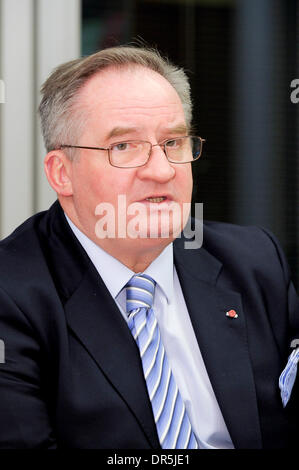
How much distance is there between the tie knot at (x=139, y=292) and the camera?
5.20ft

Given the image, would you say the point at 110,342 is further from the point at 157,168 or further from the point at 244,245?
the point at 244,245

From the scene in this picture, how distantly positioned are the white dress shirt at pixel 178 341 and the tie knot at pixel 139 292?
0.02m

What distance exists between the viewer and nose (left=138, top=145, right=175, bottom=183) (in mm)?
1539

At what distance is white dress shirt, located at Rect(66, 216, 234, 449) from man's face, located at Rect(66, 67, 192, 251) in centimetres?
6

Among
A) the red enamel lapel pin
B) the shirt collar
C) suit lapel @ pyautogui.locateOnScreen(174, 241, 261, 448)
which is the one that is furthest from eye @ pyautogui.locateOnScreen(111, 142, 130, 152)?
the red enamel lapel pin

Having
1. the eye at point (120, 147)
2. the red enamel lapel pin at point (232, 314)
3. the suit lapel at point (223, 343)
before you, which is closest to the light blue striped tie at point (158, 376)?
the suit lapel at point (223, 343)

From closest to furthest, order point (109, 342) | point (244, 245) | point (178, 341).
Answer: point (109, 342) < point (178, 341) < point (244, 245)

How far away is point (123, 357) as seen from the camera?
4.95 ft

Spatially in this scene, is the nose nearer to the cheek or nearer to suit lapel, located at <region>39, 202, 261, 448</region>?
the cheek

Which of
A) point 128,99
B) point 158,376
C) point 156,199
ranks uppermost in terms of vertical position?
point 128,99

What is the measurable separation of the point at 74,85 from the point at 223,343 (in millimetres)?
726

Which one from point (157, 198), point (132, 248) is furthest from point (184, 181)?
point (132, 248)

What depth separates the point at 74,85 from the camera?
160cm
